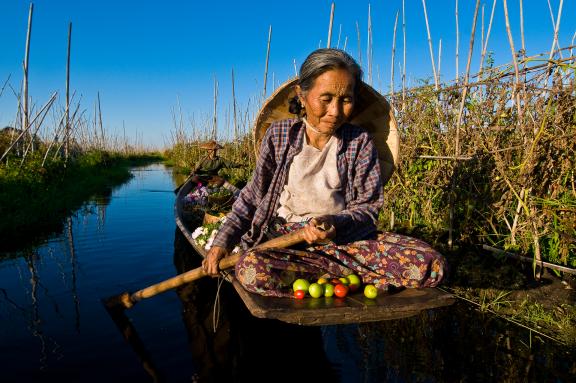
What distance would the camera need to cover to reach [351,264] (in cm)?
200

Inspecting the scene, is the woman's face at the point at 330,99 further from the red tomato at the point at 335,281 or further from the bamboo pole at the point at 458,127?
the bamboo pole at the point at 458,127

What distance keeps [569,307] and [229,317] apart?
269cm

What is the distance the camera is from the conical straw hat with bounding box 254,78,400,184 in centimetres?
228

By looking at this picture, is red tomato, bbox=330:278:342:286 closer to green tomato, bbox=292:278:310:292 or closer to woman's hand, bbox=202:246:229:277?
green tomato, bbox=292:278:310:292

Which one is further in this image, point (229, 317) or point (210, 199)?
point (210, 199)

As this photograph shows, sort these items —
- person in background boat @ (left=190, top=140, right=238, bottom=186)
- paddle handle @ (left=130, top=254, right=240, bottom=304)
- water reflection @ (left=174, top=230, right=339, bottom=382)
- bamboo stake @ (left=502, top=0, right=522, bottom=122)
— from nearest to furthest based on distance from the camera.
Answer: paddle handle @ (left=130, top=254, right=240, bottom=304) < water reflection @ (left=174, top=230, right=339, bottom=382) < bamboo stake @ (left=502, top=0, right=522, bottom=122) < person in background boat @ (left=190, top=140, right=238, bottom=186)

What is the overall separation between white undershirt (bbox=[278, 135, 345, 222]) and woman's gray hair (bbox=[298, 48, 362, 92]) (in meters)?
0.35

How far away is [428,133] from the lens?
4312mm

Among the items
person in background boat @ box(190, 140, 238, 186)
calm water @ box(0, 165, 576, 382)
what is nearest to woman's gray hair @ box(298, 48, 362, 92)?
calm water @ box(0, 165, 576, 382)

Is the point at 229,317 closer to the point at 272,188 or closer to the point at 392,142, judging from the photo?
the point at 272,188

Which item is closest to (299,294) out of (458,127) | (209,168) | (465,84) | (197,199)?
(458,127)

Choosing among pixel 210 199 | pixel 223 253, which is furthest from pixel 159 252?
pixel 223 253

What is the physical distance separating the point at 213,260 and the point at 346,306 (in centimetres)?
A: 82

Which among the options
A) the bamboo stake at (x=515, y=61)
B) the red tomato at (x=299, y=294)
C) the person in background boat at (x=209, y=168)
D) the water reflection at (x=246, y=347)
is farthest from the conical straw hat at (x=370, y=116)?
the person in background boat at (x=209, y=168)
